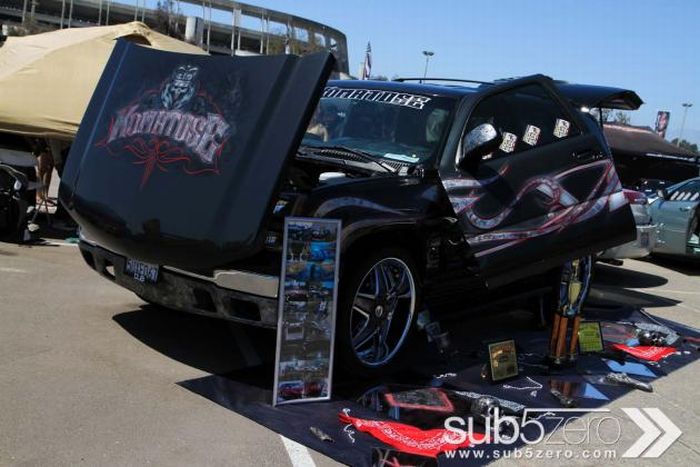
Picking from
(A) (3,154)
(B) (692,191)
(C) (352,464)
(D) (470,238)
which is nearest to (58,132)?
(A) (3,154)

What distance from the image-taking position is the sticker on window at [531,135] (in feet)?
16.6

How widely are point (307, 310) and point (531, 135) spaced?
2.26m

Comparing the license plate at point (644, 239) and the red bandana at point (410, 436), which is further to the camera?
the license plate at point (644, 239)

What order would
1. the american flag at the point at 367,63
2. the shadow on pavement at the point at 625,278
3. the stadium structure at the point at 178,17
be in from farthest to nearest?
the stadium structure at the point at 178,17 → the american flag at the point at 367,63 → the shadow on pavement at the point at 625,278

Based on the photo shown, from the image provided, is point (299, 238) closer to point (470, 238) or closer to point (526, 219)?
point (470, 238)

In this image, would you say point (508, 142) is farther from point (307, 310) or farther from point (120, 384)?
point (120, 384)

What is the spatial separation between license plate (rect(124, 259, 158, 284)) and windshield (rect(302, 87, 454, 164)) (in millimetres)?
1564

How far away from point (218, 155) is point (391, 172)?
120cm

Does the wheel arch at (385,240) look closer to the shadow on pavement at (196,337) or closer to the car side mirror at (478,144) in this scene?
the car side mirror at (478,144)

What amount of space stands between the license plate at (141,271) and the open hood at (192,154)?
0.13 meters

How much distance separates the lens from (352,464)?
3.40 meters

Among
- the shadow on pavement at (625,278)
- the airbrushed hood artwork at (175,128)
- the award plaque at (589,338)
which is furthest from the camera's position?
the shadow on pavement at (625,278)

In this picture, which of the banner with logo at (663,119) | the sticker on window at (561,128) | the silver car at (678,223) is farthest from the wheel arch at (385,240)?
the banner with logo at (663,119)

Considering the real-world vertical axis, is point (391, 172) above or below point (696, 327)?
above
